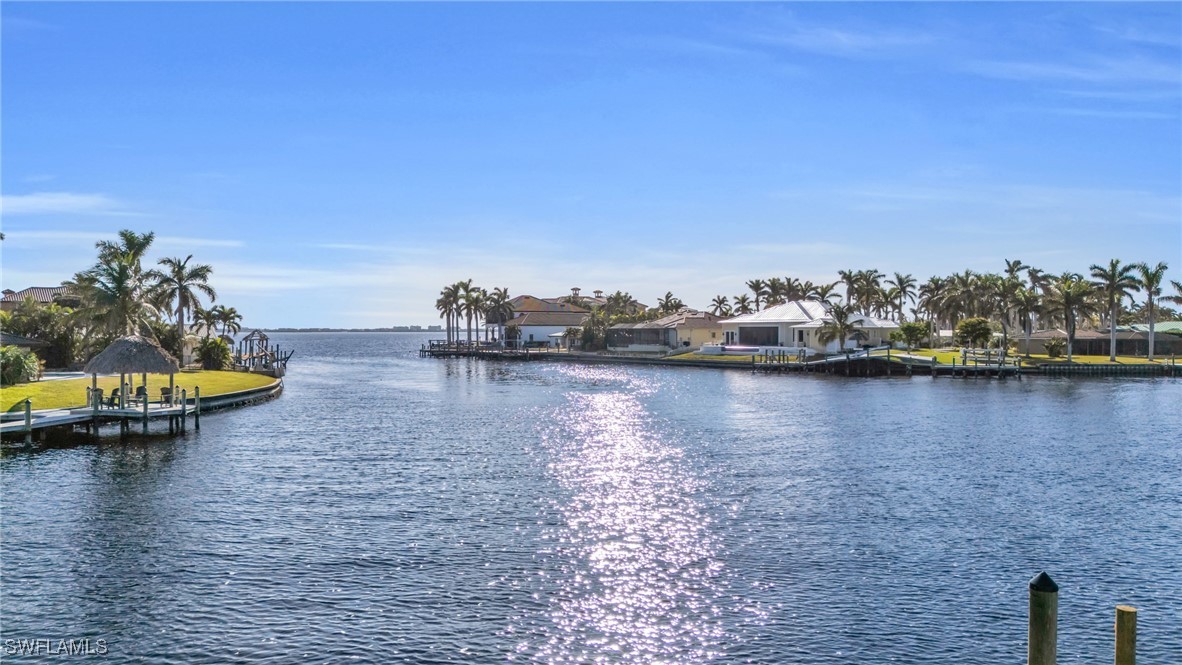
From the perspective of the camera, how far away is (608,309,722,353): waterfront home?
134 metres

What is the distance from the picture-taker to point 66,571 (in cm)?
2125

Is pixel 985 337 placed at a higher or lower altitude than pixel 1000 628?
higher

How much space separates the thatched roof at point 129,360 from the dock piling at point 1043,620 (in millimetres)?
44913

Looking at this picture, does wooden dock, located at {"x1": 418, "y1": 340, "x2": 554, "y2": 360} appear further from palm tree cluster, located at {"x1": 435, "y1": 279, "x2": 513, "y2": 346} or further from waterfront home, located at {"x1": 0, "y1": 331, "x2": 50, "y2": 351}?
waterfront home, located at {"x1": 0, "y1": 331, "x2": 50, "y2": 351}

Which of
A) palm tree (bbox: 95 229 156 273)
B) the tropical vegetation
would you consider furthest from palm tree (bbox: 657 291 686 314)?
palm tree (bbox: 95 229 156 273)

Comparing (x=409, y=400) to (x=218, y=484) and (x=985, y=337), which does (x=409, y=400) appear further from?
(x=985, y=337)

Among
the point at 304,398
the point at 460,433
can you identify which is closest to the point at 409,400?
the point at 304,398

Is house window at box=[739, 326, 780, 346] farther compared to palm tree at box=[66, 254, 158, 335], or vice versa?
house window at box=[739, 326, 780, 346]

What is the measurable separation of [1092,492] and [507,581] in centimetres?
2187

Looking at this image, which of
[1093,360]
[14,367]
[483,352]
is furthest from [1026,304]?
[14,367]

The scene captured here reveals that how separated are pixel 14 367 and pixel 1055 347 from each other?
3887 inches

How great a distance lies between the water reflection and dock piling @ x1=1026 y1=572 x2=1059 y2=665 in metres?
6.45

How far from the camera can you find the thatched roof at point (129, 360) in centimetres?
4706

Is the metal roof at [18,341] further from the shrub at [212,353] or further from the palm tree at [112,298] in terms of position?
the shrub at [212,353]
